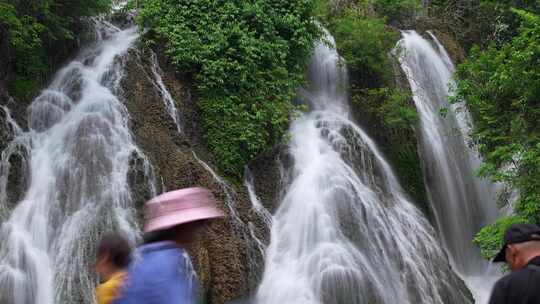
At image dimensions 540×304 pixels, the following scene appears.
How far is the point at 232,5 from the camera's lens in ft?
44.5

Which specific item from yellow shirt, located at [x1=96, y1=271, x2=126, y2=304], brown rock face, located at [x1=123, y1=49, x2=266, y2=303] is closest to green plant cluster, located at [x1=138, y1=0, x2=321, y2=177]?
brown rock face, located at [x1=123, y1=49, x2=266, y2=303]

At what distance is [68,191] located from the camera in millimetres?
9281

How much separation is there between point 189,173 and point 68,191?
202cm

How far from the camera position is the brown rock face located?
9156 millimetres

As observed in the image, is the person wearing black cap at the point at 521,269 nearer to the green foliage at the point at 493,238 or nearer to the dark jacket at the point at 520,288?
the dark jacket at the point at 520,288

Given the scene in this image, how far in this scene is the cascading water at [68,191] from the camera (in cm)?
816

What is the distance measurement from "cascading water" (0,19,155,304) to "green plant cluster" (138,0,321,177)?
1639 mm

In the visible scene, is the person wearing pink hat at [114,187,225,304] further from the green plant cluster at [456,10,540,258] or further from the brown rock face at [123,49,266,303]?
the green plant cluster at [456,10,540,258]

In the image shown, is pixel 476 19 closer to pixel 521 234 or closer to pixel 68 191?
pixel 68 191

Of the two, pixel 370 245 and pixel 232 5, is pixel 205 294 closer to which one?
pixel 370 245

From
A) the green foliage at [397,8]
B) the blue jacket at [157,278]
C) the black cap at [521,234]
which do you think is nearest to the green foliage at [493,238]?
the black cap at [521,234]

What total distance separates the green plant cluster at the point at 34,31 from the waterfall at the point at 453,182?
8.99 metres

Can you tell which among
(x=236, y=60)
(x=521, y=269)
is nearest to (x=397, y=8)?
(x=236, y=60)

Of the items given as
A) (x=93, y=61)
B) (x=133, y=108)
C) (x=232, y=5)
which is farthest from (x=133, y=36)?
(x=133, y=108)
